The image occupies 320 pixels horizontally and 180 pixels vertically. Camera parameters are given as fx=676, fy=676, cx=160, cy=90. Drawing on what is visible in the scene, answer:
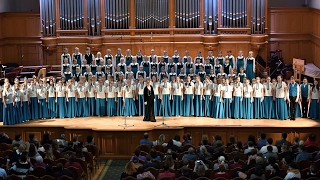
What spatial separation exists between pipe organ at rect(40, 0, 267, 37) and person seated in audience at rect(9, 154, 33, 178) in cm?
1144

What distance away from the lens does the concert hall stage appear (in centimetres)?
1900

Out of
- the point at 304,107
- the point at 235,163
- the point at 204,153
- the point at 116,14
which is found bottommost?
the point at 235,163

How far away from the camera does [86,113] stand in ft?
70.8

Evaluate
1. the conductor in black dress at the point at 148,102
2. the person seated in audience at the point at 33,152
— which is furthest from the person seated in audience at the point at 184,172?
the conductor in black dress at the point at 148,102

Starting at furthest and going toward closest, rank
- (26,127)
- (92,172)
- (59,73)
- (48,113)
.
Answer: (59,73) → (48,113) → (26,127) → (92,172)

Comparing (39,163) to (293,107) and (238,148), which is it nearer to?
(238,148)

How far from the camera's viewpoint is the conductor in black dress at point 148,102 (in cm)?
2047

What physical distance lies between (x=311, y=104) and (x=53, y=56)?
10.0 metres

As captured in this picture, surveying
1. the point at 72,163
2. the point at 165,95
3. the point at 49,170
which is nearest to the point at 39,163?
the point at 72,163

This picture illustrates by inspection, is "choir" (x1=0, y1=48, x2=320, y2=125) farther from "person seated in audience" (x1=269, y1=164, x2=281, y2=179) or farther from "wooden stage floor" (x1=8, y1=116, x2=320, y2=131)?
"person seated in audience" (x1=269, y1=164, x2=281, y2=179)

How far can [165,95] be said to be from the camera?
2117 centimetres

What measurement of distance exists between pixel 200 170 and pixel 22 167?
380 centimetres

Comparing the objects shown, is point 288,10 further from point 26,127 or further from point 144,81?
point 26,127

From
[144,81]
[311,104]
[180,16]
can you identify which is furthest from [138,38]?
[311,104]
